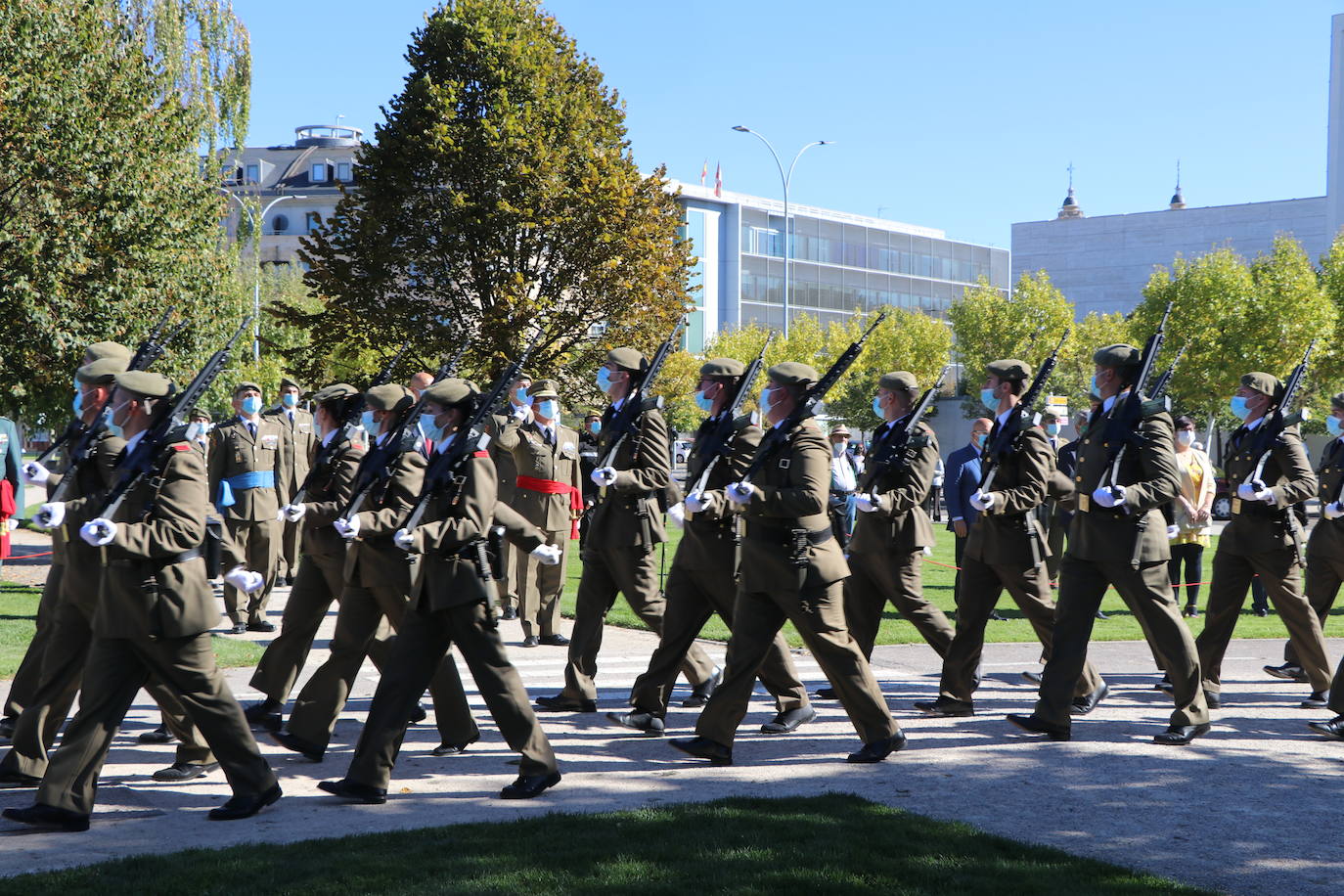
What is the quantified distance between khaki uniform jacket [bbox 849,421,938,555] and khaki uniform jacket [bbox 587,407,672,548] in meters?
1.31

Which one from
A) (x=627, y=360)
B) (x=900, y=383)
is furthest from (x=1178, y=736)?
(x=627, y=360)

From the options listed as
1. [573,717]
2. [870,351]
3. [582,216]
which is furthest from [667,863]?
[870,351]

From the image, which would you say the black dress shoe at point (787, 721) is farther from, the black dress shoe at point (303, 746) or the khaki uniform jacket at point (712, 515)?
the black dress shoe at point (303, 746)

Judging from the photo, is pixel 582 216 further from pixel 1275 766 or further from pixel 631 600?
pixel 1275 766

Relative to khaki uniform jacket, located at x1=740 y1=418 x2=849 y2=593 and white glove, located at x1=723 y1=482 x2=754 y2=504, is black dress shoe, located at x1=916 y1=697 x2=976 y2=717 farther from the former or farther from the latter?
white glove, located at x1=723 y1=482 x2=754 y2=504

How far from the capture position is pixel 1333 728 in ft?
25.3

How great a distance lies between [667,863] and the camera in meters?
5.21

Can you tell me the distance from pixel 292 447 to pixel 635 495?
18.2 feet

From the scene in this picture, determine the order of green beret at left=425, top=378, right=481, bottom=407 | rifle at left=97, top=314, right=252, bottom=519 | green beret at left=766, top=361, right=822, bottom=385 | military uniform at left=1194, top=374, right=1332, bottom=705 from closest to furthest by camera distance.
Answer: rifle at left=97, top=314, right=252, bottom=519, green beret at left=425, top=378, right=481, bottom=407, green beret at left=766, top=361, right=822, bottom=385, military uniform at left=1194, top=374, right=1332, bottom=705

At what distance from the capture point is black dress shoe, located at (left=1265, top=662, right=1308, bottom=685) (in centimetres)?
977

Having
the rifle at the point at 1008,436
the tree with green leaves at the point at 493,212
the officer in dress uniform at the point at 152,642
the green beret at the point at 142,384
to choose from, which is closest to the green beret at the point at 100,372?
the green beret at the point at 142,384

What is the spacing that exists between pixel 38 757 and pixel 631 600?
355 centimetres

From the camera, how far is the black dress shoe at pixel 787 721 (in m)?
7.91

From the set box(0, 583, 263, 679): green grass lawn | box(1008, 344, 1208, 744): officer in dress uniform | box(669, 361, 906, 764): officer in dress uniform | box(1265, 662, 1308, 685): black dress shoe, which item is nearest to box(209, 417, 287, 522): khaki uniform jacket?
box(0, 583, 263, 679): green grass lawn
